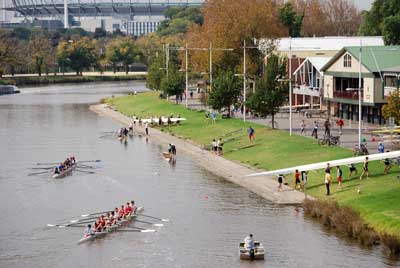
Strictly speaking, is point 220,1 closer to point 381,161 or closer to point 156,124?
point 156,124

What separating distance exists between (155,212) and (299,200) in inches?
355

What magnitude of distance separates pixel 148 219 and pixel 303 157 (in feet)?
61.0

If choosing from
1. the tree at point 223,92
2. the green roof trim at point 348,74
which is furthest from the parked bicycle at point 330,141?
the tree at point 223,92

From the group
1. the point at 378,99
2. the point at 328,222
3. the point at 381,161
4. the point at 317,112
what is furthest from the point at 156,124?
the point at 328,222

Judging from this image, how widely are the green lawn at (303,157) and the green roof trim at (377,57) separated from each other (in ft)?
39.8

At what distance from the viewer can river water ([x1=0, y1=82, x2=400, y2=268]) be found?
4831 centimetres

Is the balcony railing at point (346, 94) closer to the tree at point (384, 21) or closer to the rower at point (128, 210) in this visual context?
the tree at point (384, 21)

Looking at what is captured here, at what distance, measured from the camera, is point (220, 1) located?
15112cm

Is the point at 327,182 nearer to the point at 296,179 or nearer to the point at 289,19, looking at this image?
the point at 296,179

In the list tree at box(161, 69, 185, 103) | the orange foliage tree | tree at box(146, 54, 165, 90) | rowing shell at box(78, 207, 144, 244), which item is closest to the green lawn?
tree at box(161, 69, 185, 103)

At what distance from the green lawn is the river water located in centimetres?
303

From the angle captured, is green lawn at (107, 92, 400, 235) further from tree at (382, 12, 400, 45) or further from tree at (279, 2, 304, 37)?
tree at (279, 2, 304, 37)

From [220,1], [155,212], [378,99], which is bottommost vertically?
[155,212]

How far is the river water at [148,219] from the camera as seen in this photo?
4831 cm
